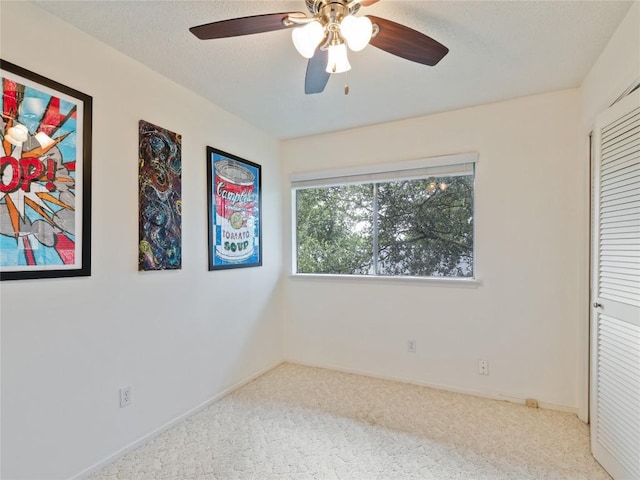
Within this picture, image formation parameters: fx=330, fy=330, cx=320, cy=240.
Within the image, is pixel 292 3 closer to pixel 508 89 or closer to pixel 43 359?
pixel 508 89

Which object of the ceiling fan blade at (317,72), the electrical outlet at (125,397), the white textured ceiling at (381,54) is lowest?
the electrical outlet at (125,397)

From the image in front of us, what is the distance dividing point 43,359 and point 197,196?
1.35 meters

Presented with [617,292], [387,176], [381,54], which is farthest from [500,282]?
[381,54]

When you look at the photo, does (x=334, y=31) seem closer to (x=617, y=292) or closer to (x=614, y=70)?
(x=614, y=70)

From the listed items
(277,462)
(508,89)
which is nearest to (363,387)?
(277,462)

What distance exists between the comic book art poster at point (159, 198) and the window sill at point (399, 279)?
1.43 m

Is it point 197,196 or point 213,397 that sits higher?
point 197,196

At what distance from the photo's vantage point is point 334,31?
1.43 metres

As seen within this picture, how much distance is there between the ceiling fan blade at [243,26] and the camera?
133cm

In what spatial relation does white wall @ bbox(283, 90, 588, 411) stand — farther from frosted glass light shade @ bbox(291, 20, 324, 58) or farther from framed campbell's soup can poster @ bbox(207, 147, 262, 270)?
frosted glass light shade @ bbox(291, 20, 324, 58)

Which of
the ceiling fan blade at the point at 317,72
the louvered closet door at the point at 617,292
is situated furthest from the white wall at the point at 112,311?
the louvered closet door at the point at 617,292

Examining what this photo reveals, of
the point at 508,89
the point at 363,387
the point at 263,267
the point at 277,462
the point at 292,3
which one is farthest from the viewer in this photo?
the point at 263,267

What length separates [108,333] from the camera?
1.90m

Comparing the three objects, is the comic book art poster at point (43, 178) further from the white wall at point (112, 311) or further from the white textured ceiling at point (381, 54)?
the white textured ceiling at point (381, 54)
